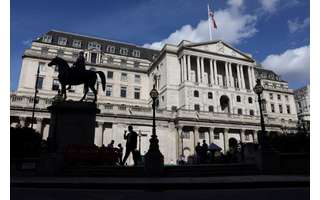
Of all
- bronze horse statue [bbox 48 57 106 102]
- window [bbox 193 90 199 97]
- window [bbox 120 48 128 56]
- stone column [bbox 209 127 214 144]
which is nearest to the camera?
bronze horse statue [bbox 48 57 106 102]

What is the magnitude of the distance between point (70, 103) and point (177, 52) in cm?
4302

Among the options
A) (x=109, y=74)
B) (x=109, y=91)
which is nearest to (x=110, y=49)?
(x=109, y=74)

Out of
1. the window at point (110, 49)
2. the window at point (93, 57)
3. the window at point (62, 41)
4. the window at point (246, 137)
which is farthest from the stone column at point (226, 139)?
the window at point (62, 41)

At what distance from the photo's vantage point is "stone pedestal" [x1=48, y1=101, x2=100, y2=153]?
13.8m

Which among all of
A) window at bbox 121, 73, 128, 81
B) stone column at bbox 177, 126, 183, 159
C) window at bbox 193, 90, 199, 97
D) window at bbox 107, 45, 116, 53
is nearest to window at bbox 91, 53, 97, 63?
window at bbox 107, 45, 116, 53

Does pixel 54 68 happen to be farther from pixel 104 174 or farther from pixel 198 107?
pixel 104 174

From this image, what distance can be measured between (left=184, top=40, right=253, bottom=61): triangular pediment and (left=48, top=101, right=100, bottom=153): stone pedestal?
42232 millimetres

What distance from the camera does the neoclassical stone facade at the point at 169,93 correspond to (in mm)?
39031

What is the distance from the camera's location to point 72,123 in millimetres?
14008

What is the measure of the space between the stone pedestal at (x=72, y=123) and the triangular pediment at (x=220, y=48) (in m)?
42.2

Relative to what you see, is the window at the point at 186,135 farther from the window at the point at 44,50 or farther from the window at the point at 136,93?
the window at the point at 44,50

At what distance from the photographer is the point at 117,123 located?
38125 millimetres

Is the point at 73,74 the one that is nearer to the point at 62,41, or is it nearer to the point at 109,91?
the point at 109,91

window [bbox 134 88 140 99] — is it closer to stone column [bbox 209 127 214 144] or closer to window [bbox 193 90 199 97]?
window [bbox 193 90 199 97]
